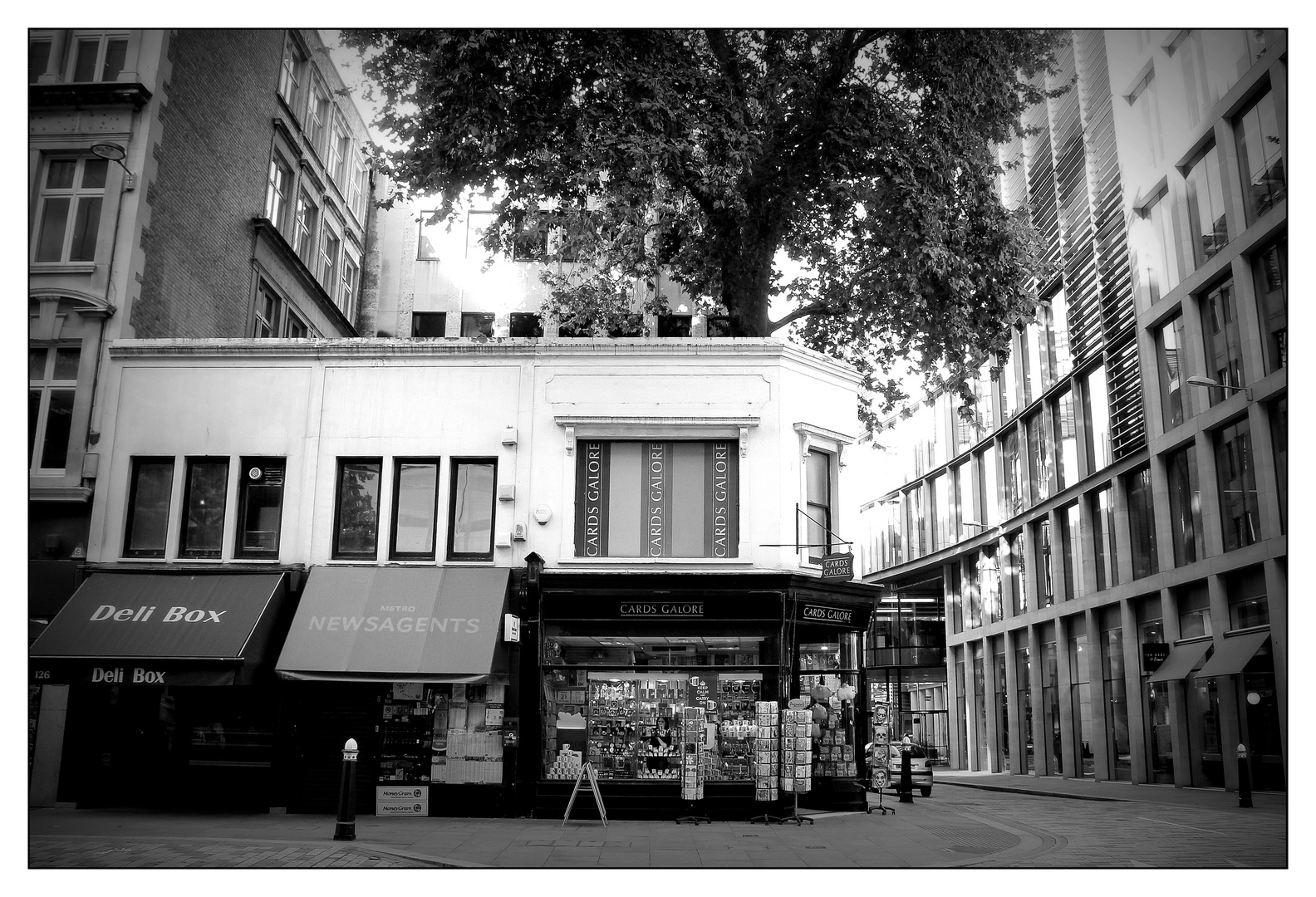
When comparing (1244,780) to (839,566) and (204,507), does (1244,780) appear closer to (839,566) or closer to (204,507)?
(839,566)

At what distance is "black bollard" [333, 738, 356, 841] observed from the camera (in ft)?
42.5

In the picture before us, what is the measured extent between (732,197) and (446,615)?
8.99 m

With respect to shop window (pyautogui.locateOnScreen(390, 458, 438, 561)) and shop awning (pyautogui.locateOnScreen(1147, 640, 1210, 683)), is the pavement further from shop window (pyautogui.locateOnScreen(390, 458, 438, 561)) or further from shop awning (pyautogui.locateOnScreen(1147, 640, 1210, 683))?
shop awning (pyautogui.locateOnScreen(1147, 640, 1210, 683))

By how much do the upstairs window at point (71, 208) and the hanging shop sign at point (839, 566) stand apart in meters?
13.3

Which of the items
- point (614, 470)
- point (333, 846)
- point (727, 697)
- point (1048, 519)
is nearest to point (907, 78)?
point (614, 470)

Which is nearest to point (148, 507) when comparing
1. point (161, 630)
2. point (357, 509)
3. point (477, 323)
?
point (161, 630)

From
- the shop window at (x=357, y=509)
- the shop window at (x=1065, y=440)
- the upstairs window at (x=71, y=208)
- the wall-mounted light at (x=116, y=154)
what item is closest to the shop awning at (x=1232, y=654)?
the shop window at (x=1065, y=440)

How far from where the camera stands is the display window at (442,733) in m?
16.6

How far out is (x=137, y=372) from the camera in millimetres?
18109

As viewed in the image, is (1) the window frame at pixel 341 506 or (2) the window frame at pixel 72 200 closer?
(1) the window frame at pixel 341 506

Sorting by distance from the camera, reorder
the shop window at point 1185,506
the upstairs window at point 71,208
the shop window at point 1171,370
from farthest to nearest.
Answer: the shop window at point 1171,370
the shop window at point 1185,506
the upstairs window at point 71,208

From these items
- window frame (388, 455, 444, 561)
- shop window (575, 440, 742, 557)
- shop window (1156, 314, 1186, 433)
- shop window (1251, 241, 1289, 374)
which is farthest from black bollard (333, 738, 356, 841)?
shop window (1156, 314, 1186, 433)

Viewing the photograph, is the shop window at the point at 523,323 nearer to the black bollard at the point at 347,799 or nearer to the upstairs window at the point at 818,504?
the upstairs window at the point at 818,504

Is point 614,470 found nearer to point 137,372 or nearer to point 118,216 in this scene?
point 137,372
